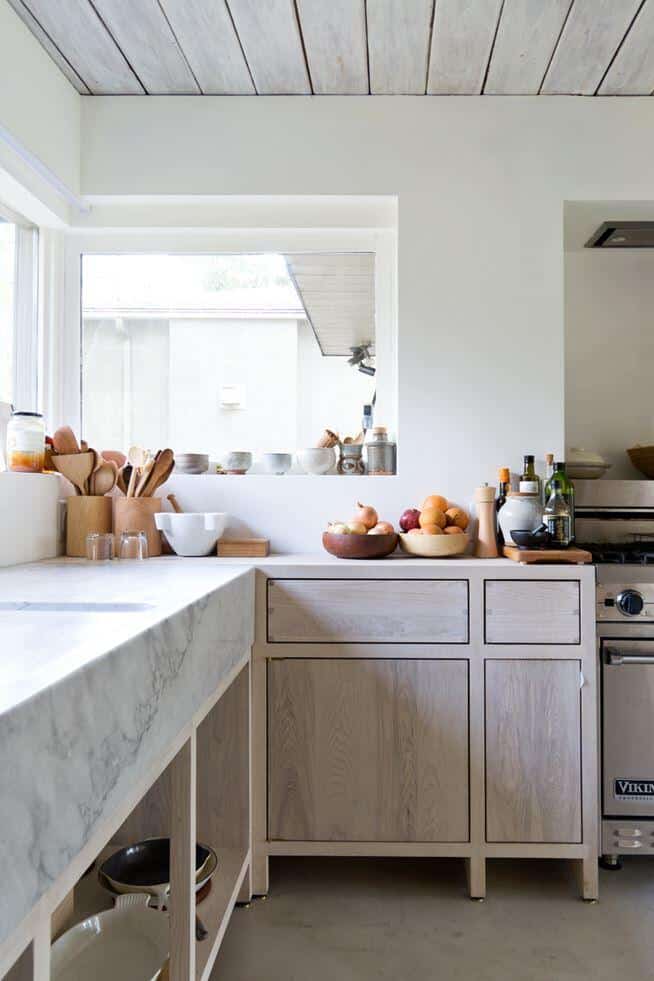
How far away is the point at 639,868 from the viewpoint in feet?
6.89

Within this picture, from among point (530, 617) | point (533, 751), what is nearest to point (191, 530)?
point (530, 617)

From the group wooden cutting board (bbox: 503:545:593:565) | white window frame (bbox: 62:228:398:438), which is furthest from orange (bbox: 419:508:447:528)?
white window frame (bbox: 62:228:398:438)

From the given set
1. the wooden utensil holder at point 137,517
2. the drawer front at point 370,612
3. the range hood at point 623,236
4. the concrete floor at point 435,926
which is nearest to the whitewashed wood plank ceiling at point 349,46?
the range hood at point 623,236

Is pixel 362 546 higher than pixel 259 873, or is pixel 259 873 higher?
pixel 362 546

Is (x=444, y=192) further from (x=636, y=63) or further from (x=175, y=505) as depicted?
(x=175, y=505)

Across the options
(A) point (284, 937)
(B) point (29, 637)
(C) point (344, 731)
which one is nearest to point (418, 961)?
(A) point (284, 937)

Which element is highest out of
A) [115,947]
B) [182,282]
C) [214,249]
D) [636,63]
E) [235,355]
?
[636,63]

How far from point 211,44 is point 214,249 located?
64cm

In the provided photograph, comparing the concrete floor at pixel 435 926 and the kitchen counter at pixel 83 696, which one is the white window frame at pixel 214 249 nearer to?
the kitchen counter at pixel 83 696

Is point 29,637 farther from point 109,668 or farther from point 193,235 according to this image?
point 193,235

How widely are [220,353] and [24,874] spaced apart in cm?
213

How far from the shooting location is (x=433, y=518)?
7.32 feet

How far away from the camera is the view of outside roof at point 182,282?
2.61 metres

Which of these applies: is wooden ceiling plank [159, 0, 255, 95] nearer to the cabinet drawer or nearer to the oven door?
the cabinet drawer
